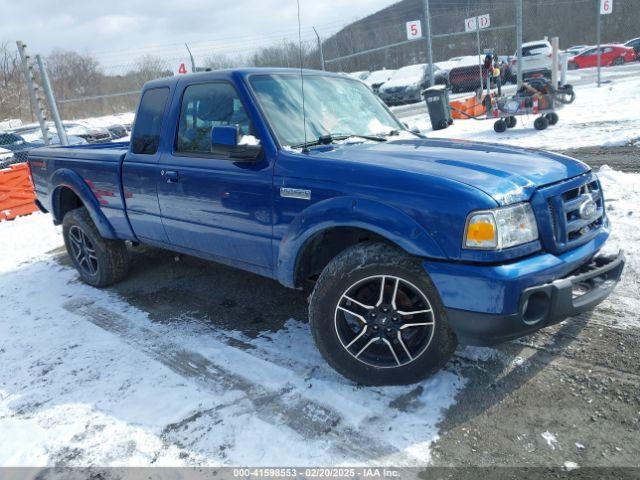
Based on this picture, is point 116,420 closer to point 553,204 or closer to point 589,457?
point 589,457

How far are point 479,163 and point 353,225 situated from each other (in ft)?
2.67

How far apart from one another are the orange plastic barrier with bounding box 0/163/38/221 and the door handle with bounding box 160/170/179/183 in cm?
597

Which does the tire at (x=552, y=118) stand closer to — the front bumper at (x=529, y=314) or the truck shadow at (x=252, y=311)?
the truck shadow at (x=252, y=311)

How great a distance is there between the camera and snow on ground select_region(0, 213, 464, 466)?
8.41ft

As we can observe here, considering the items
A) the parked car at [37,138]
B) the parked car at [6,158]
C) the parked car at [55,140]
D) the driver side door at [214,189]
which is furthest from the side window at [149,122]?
the parked car at [55,140]

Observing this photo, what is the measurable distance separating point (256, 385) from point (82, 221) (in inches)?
117

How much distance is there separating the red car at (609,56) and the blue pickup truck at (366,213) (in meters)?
32.2

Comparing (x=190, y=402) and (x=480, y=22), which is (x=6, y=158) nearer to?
(x=190, y=402)

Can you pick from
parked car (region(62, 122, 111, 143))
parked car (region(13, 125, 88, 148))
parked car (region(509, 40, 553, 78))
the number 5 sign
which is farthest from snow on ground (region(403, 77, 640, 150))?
parked car (region(62, 122, 111, 143))

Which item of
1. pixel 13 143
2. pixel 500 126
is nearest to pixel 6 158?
pixel 13 143

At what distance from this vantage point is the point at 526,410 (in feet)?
8.77

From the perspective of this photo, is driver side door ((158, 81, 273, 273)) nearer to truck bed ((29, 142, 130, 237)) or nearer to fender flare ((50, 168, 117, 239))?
truck bed ((29, 142, 130, 237))

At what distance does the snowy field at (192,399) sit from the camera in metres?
2.57

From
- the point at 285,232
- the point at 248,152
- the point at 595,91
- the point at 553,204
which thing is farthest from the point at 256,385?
the point at 595,91
